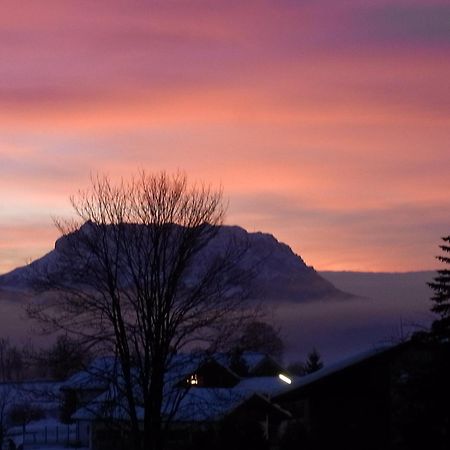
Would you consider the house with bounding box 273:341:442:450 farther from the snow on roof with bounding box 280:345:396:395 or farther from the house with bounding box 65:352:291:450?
the house with bounding box 65:352:291:450

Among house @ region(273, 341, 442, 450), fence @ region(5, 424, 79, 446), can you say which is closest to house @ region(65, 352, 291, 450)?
fence @ region(5, 424, 79, 446)

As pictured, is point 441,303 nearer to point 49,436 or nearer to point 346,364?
point 346,364

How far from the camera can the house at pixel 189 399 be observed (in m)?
32.2

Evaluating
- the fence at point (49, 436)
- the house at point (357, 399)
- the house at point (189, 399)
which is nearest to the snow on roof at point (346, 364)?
the house at point (357, 399)

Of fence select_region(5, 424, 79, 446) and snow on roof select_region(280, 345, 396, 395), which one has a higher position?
snow on roof select_region(280, 345, 396, 395)

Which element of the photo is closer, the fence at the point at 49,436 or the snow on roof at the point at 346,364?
the snow on roof at the point at 346,364

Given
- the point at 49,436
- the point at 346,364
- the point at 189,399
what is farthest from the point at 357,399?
the point at 49,436

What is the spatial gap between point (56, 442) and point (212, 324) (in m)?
37.2

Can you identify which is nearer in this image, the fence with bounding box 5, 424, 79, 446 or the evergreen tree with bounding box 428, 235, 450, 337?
the evergreen tree with bounding box 428, 235, 450, 337

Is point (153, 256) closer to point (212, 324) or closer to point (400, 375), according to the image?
point (212, 324)

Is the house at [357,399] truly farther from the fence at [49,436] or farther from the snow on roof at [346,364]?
the fence at [49,436]

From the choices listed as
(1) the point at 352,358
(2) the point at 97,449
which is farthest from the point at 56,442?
(1) the point at 352,358

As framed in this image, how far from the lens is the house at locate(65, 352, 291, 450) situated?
106 ft

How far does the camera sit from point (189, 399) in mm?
39500
